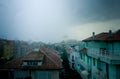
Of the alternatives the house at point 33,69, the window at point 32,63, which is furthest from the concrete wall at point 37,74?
the window at point 32,63

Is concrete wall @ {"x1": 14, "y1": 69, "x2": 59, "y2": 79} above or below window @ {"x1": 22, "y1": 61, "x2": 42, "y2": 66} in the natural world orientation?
below

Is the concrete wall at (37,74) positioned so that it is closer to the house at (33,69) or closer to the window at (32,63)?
the house at (33,69)

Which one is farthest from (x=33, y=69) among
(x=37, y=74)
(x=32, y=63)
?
(x=32, y=63)

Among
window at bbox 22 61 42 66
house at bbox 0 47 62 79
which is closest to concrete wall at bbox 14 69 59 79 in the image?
house at bbox 0 47 62 79

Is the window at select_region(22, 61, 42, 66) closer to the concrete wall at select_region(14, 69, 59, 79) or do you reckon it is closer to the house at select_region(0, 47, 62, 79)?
the house at select_region(0, 47, 62, 79)

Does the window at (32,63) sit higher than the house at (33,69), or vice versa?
the window at (32,63)

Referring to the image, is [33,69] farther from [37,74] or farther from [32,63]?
[32,63]

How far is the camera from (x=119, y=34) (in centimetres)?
1509

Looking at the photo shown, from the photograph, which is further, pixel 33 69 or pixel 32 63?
pixel 32 63

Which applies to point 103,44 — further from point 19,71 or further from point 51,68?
point 19,71

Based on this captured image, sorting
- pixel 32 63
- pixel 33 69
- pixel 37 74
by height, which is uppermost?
pixel 32 63

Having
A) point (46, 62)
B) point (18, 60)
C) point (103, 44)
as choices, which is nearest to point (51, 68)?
point (46, 62)

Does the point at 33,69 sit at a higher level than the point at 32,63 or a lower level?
lower

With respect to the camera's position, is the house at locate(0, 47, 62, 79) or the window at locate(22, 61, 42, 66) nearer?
the house at locate(0, 47, 62, 79)
